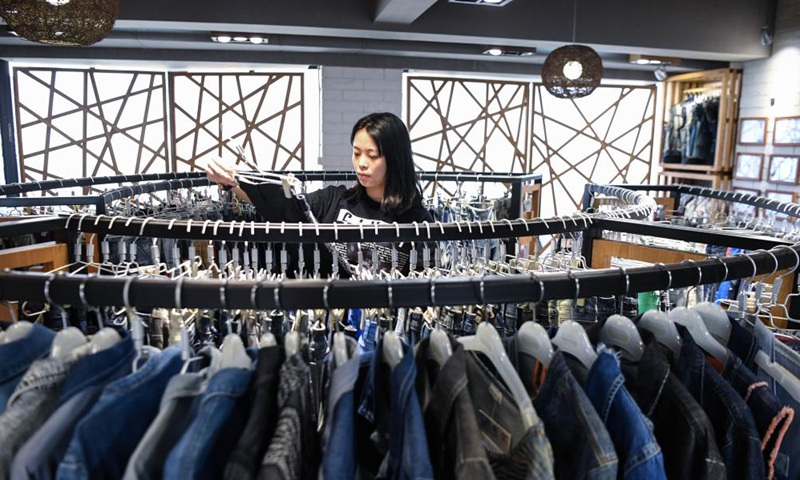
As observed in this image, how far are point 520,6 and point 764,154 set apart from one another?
3.08m

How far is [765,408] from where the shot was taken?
0.88 meters

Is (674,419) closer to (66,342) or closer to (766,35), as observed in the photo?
(66,342)

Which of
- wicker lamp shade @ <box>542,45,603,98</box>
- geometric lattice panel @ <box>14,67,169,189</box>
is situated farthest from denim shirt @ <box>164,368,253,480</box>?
geometric lattice panel @ <box>14,67,169,189</box>

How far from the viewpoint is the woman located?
1.97 m

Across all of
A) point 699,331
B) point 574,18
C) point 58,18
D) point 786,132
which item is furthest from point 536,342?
point 786,132

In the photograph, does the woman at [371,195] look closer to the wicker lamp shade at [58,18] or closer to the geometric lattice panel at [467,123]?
the wicker lamp shade at [58,18]

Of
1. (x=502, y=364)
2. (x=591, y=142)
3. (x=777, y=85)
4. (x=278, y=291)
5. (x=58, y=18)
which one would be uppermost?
(x=777, y=85)

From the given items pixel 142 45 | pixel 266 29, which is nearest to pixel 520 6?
pixel 266 29

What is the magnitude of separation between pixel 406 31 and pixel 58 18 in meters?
3.13

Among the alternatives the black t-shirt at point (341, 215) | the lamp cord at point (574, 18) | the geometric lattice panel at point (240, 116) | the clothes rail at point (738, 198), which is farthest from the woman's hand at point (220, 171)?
the geometric lattice panel at point (240, 116)

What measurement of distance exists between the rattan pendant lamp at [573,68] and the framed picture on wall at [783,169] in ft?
9.89

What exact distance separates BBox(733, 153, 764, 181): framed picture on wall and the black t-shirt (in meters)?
5.23

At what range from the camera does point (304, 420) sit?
0.75 meters

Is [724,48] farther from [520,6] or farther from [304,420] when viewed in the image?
[304,420]
